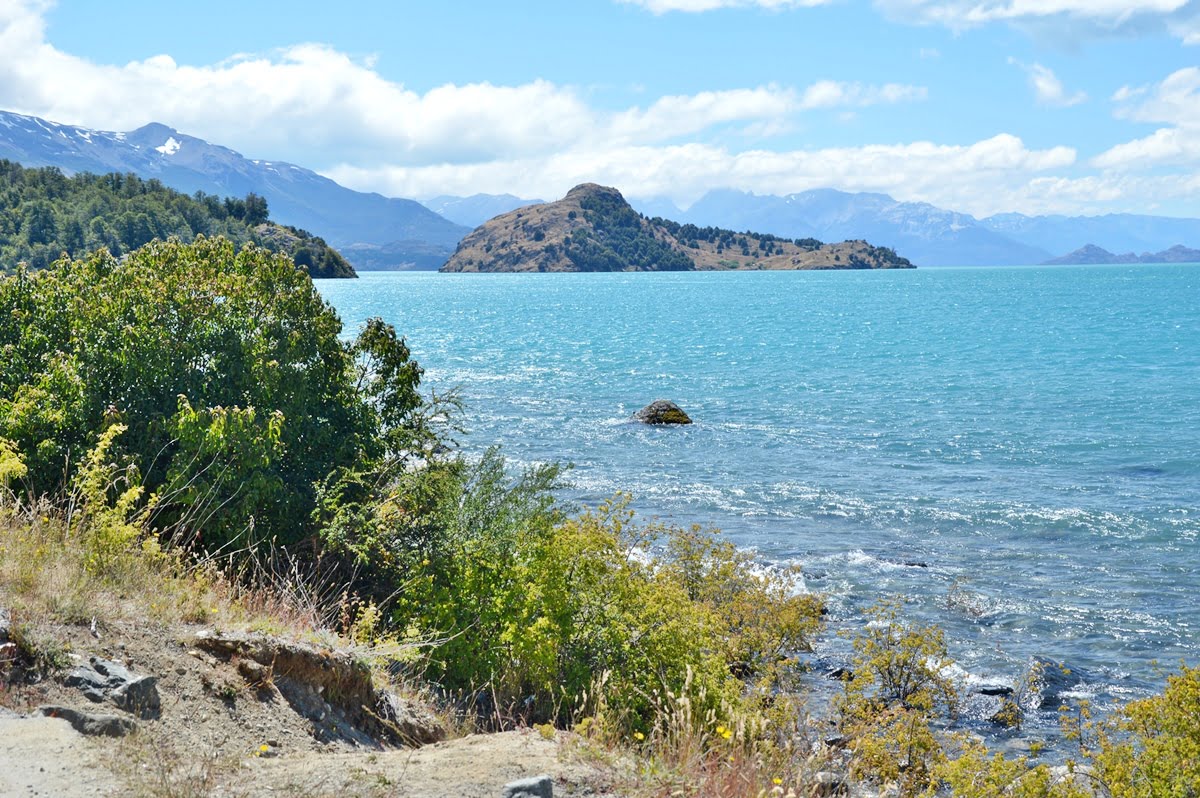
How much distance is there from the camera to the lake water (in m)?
21.1

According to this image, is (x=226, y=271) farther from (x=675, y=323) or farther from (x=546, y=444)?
(x=675, y=323)

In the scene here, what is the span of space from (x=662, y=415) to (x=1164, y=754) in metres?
34.6

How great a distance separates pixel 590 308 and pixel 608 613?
454ft

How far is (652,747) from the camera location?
952cm

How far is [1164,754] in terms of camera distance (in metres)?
10.6

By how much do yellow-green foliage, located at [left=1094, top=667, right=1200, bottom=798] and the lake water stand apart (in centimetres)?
618

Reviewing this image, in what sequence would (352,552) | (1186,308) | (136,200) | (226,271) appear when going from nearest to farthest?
1. (352,552)
2. (226,271)
3. (1186,308)
4. (136,200)

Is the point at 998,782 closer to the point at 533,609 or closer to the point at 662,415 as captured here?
the point at 533,609

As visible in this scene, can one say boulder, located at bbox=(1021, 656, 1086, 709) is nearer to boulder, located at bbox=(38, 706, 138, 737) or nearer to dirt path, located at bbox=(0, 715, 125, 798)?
boulder, located at bbox=(38, 706, 138, 737)

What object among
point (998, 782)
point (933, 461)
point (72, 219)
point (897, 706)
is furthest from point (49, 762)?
point (72, 219)

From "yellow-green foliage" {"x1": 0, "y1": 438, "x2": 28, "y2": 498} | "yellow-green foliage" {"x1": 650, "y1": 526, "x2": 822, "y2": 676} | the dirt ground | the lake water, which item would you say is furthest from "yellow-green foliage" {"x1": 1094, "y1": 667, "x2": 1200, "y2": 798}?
"yellow-green foliage" {"x1": 0, "y1": 438, "x2": 28, "y2": 498}

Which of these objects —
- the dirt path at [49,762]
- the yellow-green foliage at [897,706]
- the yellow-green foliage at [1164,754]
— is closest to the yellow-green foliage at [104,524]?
the dirt path at [49,762]

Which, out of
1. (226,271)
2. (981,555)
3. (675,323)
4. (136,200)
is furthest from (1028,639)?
(136,200)

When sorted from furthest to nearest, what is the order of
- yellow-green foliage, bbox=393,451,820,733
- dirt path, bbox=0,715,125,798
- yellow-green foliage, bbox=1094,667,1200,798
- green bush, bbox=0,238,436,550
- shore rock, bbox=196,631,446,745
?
1. green bush, bbox=0,238,436,550
2. yellow-green foliage, bbox=393,451,820,733
3. yellow-green foliage, bbox=1094,667,1200,798
4. shore rock, bbox=196,631,446,745
5. dirt path, bbox=0,715,125,798
